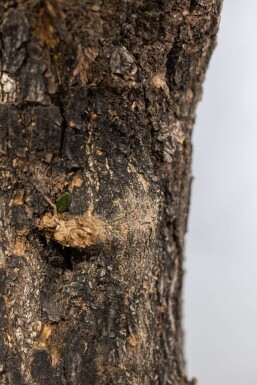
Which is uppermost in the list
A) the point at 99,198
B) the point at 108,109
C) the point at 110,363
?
the point at 108,109

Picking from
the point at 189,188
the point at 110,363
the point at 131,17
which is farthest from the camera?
the point at 189,188

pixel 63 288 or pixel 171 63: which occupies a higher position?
pixel 171 63

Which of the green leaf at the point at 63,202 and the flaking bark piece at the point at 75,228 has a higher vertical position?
the green leaf at the point at 63,202

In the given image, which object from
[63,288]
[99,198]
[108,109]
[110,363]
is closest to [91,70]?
[108,109]

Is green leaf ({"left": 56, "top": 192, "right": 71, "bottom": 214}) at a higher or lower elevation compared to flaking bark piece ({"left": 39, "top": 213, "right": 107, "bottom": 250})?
higher

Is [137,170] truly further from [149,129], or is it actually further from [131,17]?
[131,17]
